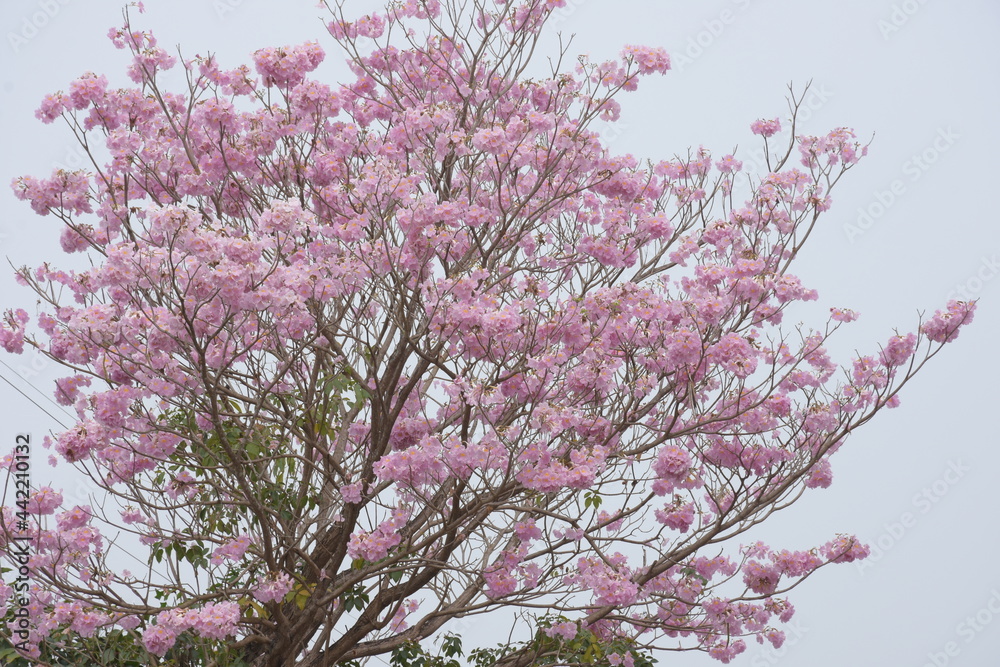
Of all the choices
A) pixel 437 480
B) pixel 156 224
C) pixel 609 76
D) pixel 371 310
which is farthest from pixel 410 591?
pixel 609 76

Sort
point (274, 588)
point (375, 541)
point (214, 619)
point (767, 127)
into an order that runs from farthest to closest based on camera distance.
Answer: point (767, 127) → point (274, 588) → point (375, 541) → point (214, 619)

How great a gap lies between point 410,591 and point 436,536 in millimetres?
454

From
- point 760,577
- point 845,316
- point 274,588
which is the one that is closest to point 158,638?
point 274,588

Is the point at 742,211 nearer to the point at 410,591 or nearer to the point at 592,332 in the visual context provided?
the point at 592,332

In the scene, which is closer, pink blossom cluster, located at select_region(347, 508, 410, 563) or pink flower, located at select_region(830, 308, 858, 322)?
pink blossom cluster, located at select_region(347, 508, 410, 563)

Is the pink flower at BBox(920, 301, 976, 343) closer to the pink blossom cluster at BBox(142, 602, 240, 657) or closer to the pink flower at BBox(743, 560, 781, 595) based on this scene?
the pink flower at BBox(743, 560, 781, 595)

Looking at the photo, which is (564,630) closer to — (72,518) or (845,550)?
(845,550)

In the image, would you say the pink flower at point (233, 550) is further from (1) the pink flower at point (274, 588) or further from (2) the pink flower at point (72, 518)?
(2) the pink flower at point (72, 518)

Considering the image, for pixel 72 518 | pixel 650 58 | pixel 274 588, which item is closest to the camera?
pixel 274 588

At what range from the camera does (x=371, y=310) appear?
472cm

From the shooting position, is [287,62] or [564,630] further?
[564,630]

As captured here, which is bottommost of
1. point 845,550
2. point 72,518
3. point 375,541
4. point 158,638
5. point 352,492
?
point 845,550

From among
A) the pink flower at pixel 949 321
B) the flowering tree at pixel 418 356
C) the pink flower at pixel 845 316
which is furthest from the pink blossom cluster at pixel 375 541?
the pink flower at pixel 949 321

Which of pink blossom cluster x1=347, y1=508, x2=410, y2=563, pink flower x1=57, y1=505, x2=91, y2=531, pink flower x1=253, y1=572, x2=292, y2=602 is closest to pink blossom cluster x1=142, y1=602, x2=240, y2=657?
pink flower x1=253, y1=572, x2=292, y2=602
